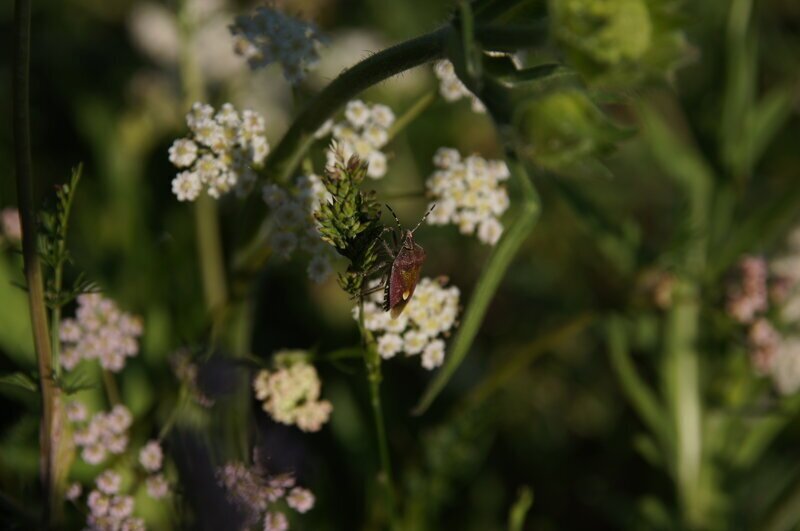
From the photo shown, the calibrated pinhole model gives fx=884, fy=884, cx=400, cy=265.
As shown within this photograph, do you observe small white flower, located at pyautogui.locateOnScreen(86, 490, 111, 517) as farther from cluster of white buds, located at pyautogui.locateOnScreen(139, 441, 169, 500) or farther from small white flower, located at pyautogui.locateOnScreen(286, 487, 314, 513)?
small white flower, located at pyautogui.locateOnScreen(286, 487, 314, 513)

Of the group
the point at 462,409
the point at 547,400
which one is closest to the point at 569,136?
the point at 462,409

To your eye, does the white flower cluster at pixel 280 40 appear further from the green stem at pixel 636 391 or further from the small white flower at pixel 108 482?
the green stem at pixel 636 391

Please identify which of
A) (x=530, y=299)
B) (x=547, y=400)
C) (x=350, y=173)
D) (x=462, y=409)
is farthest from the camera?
(x=530, y=299)

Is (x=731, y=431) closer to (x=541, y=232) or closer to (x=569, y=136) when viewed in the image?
(x=541, y=232)

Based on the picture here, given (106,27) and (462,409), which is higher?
(106,27)

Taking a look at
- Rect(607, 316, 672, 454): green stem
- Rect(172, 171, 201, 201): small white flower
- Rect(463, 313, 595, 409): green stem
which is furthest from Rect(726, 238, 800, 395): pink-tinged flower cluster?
Rect(172, 171, 201, 201): small white flower

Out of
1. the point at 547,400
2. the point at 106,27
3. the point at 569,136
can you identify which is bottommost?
the point at 547,400

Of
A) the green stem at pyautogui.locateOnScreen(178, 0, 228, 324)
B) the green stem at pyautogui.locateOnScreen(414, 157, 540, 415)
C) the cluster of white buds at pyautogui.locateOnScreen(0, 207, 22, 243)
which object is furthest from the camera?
the green stem at pyautogui.locateOnScreen(178, 0, 228, 324)

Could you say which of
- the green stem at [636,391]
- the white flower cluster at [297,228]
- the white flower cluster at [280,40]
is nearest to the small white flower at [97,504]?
the white flower cluster at [297,228]
